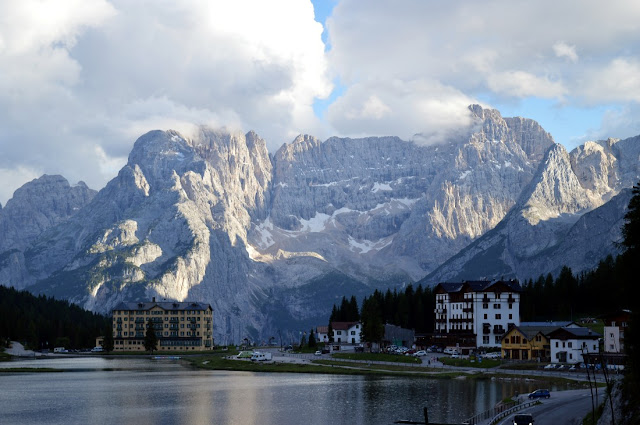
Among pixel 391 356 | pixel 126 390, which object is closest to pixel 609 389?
pixel 126 390

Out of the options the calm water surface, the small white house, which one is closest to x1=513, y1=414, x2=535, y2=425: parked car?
the calm water surface

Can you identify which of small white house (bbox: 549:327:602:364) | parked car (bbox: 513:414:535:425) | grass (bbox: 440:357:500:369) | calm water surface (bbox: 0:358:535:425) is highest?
small white house (bbox: 549:327:602:364)

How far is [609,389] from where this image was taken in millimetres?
68688

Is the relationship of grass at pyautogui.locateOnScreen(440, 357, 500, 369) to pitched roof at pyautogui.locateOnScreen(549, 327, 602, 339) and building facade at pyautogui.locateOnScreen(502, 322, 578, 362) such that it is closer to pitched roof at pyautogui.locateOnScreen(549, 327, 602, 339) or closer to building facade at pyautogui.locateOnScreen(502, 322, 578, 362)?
building facade at pyautogui.locateOnScreen(502, 322, 578, 362)

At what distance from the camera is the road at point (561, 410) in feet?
264

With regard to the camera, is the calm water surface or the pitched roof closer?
the calm water surface

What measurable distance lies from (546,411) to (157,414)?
1866 inches

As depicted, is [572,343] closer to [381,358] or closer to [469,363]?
[469,363]

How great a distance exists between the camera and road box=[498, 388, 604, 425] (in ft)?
264

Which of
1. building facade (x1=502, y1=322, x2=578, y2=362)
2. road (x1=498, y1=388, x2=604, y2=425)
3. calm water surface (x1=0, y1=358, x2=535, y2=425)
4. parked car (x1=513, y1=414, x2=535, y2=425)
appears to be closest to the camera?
parked car (x1=513, y1=414, x2=535, y2=425)

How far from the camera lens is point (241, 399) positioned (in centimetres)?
12112

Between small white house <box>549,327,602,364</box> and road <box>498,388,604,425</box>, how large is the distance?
45.2m

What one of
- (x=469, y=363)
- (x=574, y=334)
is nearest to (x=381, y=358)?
(x=469, y=363)

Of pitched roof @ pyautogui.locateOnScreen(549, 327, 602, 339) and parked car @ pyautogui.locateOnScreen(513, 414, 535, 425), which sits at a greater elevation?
pitched roof @ pyautogui.locateOnScreen(549, 327, 602, 339)
